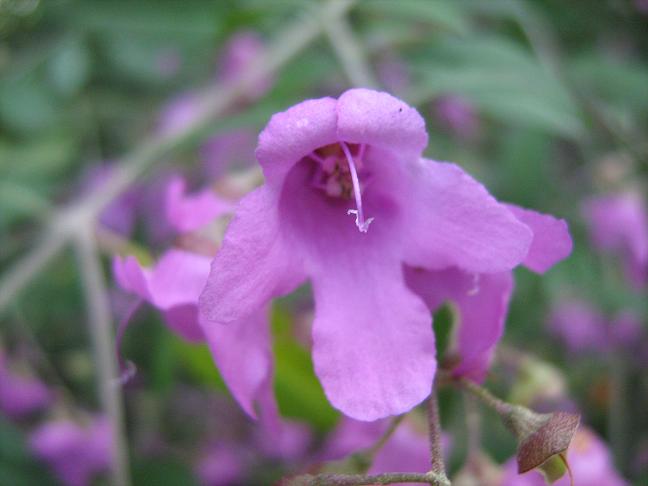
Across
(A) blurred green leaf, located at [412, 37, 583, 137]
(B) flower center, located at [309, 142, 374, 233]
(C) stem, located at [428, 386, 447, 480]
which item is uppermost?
(B) flower center, located at [309, 142, 374, 233]

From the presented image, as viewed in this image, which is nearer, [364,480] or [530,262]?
[364,480]

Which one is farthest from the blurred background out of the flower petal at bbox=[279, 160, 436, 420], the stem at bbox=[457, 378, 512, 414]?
the stem at bbox=[457, 378, 512, 414]

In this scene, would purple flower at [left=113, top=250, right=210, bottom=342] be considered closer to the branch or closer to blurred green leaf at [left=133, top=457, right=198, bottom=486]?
the branch

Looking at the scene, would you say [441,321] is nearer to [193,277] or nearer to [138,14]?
[193,277]

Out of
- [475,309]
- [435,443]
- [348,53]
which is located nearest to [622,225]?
[348,53]

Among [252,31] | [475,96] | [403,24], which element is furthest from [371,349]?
[252,31]

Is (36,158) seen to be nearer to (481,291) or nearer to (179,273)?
(179,273)
